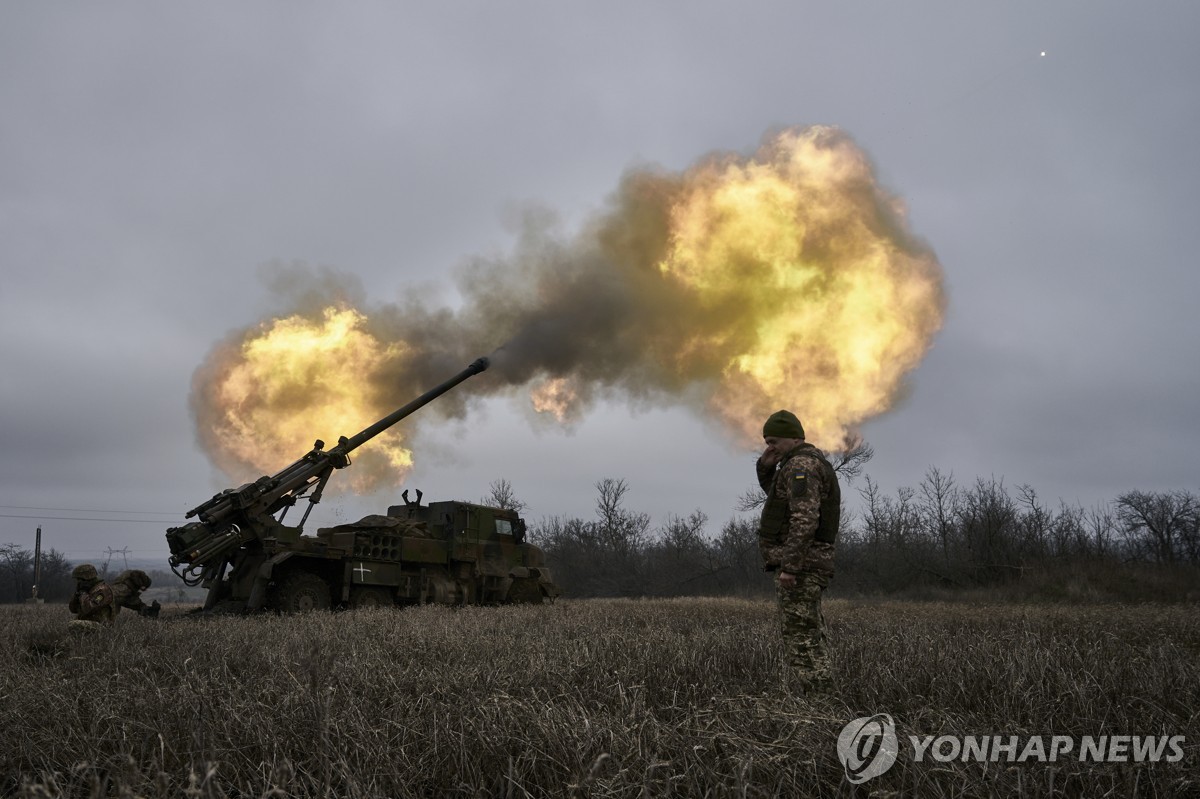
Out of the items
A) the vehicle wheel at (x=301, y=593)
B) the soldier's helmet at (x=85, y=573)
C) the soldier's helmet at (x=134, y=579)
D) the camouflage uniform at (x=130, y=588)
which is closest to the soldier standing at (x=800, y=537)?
the soldier's helmet at (x=85, y=573)

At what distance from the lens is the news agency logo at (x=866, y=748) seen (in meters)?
2.58

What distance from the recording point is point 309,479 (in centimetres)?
1448

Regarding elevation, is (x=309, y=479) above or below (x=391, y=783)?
above

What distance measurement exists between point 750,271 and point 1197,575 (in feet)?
58.1

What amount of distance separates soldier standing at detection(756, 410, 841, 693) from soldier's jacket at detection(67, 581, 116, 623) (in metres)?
8.89

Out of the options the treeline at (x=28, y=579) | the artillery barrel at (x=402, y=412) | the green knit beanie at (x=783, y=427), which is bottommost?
the treeline at (x=28, y=579)

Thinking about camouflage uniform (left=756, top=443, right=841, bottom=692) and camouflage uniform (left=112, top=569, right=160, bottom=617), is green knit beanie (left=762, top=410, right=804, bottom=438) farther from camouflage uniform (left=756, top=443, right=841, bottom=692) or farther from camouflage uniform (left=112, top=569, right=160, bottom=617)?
camouflage uniform (left=112, top=569, right=160, bottom=617)

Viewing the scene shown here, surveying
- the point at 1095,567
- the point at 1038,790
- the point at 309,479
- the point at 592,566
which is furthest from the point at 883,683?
the point at 592,566

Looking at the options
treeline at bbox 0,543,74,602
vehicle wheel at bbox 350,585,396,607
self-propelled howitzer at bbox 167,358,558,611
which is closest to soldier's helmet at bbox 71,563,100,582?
self-propelled howitzer at bbox 167,358,558,611

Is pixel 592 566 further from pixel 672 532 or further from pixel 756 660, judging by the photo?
pixel 756 660

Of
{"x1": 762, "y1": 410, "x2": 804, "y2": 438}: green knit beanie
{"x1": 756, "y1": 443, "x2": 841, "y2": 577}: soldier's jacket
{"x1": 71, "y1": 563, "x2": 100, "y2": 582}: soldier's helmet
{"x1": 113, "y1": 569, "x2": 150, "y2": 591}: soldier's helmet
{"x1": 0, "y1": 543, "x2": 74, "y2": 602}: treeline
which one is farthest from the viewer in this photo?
{"x1": 0, "y1": 543, "x2": 74, "y2": 602}: treeline

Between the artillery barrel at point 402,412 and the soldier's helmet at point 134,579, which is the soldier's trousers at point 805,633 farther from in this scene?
the artillery barrel at point 402,412

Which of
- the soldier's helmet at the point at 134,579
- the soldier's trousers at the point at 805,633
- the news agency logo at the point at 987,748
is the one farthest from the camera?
the soldier's helmet at the point at 134,579

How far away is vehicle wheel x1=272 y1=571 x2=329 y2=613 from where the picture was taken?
42.5 feet
